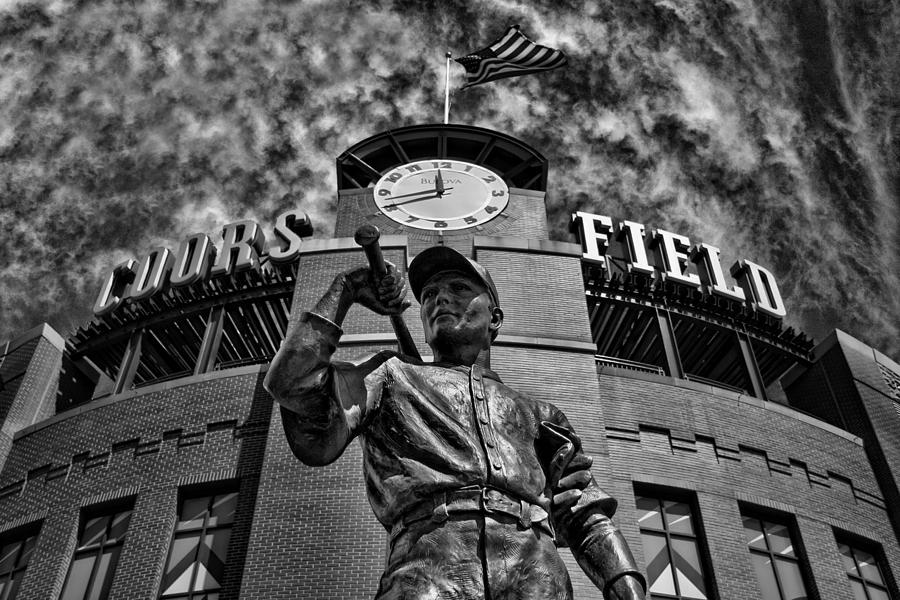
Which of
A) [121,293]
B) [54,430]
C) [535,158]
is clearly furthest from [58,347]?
[535,158]

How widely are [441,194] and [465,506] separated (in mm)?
16566

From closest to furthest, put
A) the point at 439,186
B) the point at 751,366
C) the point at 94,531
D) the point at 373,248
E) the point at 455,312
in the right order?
the point at 373,248 → the point at 455,312 → the point at 94,531 → the point at 751,366 → the point at 439,186

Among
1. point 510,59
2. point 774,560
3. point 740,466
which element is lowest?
point 774,560

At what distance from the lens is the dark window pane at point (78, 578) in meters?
14.9

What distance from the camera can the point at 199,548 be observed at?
1473 cm

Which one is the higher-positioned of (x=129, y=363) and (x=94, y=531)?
(x=129, y=363)

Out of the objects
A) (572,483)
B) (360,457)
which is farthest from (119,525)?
(572,483)

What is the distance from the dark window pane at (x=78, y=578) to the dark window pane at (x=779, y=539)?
1231cm

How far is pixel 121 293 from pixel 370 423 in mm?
18310

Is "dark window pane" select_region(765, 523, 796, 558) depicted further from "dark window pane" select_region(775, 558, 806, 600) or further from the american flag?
the american flag

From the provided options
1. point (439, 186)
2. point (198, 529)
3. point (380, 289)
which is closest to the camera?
point (380, 289)

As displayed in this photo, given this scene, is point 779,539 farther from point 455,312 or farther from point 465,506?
point 465,506

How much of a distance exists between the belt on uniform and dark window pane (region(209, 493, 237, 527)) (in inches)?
476

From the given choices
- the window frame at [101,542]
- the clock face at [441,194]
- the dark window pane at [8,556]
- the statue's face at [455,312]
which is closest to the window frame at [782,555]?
the clock face at [441,194]
